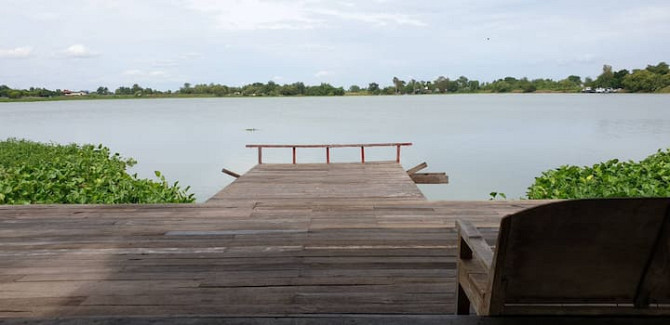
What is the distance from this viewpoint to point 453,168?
1750 centimetres

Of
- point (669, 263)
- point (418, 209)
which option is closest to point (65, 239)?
point (418, 209)

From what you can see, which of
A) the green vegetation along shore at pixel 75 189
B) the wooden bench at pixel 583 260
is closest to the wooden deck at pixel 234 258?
the wooden bench at pixel 583 260

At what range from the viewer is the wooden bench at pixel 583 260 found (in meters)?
1.20

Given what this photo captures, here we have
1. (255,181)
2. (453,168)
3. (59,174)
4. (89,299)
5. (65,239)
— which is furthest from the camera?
(453,168)

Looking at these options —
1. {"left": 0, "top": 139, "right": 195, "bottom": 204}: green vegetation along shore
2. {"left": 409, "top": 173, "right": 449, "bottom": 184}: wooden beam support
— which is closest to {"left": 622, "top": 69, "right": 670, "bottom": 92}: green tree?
{"left": 409, "top": 173, "right": 449, "bottom": 184}: wooden beam support

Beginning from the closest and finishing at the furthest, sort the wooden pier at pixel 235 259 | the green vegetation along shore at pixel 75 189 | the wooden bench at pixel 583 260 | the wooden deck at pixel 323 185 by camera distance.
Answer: the wooden bench at pixel 583 260 < the wooden pier at pixel 235 259 < the green vegetation along shore at pixel 75 189 < the wooden deck at pixel 323 185

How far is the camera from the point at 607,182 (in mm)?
6410

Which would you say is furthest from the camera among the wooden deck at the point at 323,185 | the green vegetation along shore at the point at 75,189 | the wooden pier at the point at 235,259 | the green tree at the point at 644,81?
the green tree at the point at 644,81

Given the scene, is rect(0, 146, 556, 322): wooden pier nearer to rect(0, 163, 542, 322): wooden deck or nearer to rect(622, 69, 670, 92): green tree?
rect(0, 163, 542, 322): wooden deck

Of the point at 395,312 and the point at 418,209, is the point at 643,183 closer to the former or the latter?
the point at 418,209

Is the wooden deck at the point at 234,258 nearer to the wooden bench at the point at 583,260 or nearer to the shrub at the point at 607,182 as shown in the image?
the wooden bench at the point at 583,260

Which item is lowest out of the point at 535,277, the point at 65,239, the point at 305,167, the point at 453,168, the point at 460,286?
the point at 453,168

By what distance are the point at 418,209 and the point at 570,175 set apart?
12.3 ft

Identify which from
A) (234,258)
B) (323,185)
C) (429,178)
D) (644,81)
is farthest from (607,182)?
(644,81)
